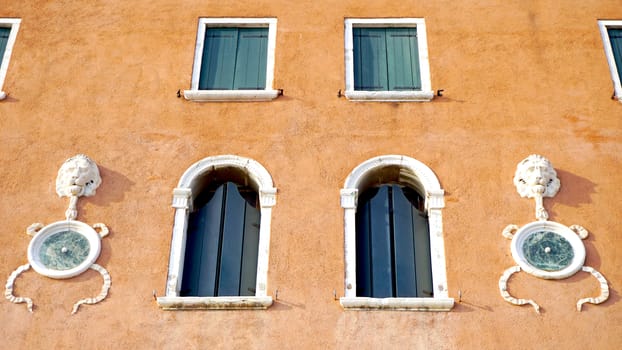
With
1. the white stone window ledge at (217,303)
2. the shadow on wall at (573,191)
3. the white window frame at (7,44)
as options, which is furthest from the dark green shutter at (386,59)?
the white window frame at (7,44)

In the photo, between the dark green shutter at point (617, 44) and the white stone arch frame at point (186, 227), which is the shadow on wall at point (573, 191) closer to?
the dark green shutter at point (617, 44)

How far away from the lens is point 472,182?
46.7 feet

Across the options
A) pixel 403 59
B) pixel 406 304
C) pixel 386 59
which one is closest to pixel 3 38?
pixel 386 59

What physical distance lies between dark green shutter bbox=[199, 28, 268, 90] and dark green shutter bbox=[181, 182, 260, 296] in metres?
1.75

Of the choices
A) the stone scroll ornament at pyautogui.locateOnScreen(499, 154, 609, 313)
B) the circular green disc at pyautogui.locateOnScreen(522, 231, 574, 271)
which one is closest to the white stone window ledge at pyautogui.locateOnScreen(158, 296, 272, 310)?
the stone scroll ornament at pyautogui.locateOnScreen(499, 154, 609, 313)

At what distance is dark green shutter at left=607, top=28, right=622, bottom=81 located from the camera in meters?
15.8

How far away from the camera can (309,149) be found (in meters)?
14.6

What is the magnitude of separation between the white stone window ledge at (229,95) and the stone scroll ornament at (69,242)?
193 cm

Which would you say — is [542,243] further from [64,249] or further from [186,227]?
[64,249]

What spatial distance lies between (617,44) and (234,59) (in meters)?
5.90

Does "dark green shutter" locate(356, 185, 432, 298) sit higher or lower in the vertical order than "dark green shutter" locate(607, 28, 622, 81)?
lower

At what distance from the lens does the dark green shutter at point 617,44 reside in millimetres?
15756

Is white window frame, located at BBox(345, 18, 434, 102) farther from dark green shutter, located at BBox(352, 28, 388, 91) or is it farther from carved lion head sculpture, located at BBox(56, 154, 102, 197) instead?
carved lion head sculpture, located at BBox(56, 154, 102, 197)

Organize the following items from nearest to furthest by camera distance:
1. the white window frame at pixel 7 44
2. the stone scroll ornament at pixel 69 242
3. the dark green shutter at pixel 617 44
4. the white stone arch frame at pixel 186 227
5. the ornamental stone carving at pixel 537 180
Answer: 1. the white stone arch frame at pixel 186 227
2. the stone scroll ornament at pixel 69 242
3. the ornamental stone carving at pixel 537 180
4. the white window frame at pixel 7 44
5. the dark green shutter at pixel 617 44
